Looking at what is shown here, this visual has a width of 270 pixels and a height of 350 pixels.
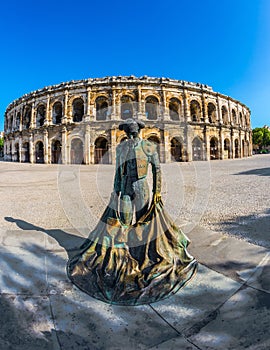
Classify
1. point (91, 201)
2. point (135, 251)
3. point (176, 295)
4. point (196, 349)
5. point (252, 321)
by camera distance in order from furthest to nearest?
point (91, 201)
point (135, 251)
point (176, 295)
point (252, 321)
point (196, 349)

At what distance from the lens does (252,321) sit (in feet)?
5.77

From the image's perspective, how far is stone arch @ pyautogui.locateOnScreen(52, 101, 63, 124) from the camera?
2454cm

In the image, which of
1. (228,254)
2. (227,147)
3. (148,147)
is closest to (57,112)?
(227,147)

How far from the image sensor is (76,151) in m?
24.4

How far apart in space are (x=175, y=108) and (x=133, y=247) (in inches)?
983

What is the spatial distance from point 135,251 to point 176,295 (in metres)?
0.68

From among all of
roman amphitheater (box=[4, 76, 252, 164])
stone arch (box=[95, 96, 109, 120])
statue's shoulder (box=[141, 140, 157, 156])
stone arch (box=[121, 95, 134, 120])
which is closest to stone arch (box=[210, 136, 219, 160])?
roman amphitheater (box=[4, 76, 252, 164])

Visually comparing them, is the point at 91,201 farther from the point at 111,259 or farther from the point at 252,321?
the point at 252,321

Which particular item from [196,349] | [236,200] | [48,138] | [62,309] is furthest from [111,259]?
[48,138]

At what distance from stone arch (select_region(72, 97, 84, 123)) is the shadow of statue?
→ 21.8 m

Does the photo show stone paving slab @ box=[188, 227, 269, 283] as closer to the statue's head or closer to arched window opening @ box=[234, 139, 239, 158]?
the statue's head

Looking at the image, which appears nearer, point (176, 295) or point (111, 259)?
point (176, 295)

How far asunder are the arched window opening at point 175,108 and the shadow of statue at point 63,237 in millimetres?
22618

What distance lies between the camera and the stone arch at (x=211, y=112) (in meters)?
26.9
